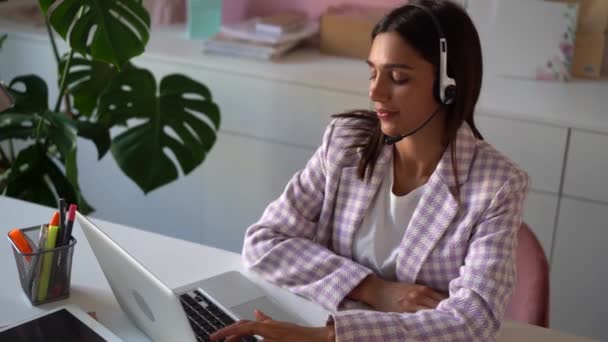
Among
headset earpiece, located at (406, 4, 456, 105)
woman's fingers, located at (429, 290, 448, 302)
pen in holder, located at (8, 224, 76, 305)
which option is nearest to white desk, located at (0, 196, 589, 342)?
pen in holder, located at (8, 224, 76, 305)

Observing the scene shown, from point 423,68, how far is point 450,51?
0.18ft

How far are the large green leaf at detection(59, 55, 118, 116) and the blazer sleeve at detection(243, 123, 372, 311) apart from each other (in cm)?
109

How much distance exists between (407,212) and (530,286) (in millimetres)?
274

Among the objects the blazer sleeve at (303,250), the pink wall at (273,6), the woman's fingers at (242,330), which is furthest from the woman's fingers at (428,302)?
the pink wall at (273,6)

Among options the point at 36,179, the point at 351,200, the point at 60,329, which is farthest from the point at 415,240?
the point at 36,179

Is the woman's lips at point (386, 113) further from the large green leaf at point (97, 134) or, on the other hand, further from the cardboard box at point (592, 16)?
the cardboard box at point (592, 16)

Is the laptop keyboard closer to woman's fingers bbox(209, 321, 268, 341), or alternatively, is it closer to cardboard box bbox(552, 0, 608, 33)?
woman's fingers bbox(209, 321, 268, 341)

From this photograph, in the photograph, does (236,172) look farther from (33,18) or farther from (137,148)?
(33,18)

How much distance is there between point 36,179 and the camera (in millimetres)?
2396

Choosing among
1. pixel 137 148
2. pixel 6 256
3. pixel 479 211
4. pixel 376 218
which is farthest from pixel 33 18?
pixel 479 211

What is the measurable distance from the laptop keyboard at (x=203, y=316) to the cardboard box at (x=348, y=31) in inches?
63.2

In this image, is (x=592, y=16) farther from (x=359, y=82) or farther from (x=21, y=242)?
(x=21, y=242)

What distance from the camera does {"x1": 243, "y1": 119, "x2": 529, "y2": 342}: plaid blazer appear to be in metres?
1.36

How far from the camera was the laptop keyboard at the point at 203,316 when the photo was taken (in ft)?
4.29
